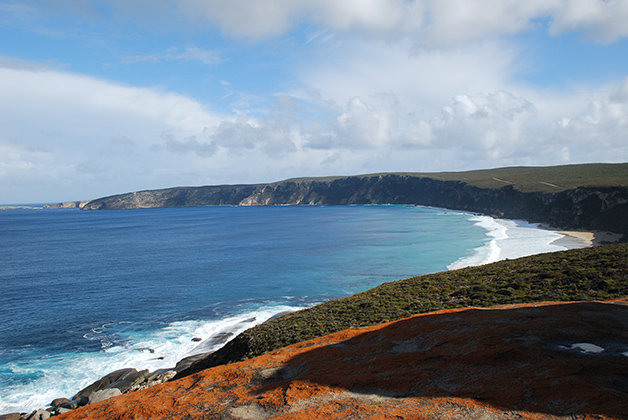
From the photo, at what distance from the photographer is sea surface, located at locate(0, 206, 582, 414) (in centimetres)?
2434

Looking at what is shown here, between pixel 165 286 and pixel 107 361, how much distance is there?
18967 mm

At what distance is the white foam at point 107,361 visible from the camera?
20.4 metres

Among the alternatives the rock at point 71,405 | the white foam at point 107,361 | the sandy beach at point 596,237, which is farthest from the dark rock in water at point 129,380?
the sandy beach at point 596,237

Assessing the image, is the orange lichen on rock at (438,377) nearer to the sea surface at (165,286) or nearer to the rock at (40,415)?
the rock at (40,415)

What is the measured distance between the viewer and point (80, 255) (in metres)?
65.1

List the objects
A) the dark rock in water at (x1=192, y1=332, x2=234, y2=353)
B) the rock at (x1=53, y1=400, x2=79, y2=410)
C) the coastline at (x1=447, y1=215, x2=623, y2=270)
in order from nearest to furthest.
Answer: the rock at (x1=53, y1=400, x2=79, y2=410) < the dark rock in water at (x1=192, y1=332, x2=234, y2=353) < the coastline at (x1=447, y1=215, x2=623, y2=270)

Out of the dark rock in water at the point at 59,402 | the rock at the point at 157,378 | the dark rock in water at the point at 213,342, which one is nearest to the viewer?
the dark rock in water at the point at 59,402

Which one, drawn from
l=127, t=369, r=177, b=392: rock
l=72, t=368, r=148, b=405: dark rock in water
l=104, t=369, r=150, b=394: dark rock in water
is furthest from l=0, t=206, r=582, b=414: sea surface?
l=127, t=369, r=177, b=392: rock

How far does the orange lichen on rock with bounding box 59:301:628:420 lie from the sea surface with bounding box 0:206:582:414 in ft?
44.8

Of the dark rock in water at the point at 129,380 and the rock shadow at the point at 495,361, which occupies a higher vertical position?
the rock shadow at the point at 495,361

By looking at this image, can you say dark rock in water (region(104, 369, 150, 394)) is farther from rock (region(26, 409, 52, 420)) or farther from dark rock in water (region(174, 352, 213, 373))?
rock (region(26, 409, 52, 420))

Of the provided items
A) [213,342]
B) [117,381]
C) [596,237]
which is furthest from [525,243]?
[117,381]

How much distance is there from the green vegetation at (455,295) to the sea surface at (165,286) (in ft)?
22.6

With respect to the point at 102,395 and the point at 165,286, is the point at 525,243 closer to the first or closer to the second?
the point at 165,286
